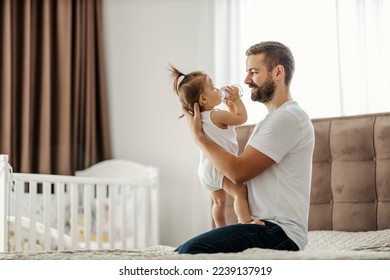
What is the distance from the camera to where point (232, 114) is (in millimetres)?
1435

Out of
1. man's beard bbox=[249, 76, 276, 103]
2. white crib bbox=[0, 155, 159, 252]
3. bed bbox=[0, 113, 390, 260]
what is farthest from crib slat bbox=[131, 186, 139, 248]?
man's beard bbox=[249, 76, 276, 103]

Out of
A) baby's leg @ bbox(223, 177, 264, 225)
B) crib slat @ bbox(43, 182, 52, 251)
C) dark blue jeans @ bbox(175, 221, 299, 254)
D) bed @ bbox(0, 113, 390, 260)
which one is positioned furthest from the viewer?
crib slat @ bbox(43, 182, 52, 251)

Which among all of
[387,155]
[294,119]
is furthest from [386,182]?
[294,119]

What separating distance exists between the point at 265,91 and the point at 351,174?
709 mm

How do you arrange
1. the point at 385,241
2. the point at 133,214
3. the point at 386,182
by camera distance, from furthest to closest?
the point at 133,214, the point at 386,182, the point at 385,241

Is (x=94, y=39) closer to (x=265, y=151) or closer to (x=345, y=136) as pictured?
(x=345, y=136)

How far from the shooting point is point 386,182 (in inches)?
74.5

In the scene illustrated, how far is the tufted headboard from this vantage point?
1.90 meters

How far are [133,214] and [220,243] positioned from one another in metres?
1.35

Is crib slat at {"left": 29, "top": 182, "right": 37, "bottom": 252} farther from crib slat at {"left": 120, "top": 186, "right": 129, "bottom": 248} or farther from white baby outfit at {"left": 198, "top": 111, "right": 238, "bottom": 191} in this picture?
white baby outfit at {"left": 198, "top": 111, "right": 238, "bottom": 191}

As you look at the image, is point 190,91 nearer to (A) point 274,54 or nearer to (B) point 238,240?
(A) point 274,54

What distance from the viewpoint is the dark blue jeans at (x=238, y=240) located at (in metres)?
1.19

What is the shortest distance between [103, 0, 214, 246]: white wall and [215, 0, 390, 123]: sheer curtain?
0.30 m

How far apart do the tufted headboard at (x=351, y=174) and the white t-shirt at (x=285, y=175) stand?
67cm
